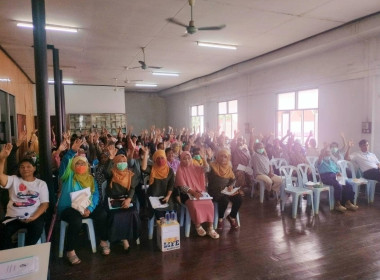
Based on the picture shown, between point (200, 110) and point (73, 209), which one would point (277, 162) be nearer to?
point (73, 209)

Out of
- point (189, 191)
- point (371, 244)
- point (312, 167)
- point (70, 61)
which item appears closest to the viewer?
point (371, 244)

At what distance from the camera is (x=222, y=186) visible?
4.06m

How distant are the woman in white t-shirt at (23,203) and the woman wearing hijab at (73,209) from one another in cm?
27

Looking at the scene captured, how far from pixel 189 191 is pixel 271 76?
5.84 m

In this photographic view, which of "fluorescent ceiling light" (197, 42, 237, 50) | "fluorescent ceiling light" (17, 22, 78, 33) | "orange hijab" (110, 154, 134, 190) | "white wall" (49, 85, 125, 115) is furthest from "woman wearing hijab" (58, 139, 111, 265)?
"white wall" (49, 85, 125, 115)

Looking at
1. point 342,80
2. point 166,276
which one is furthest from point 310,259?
point 342,80

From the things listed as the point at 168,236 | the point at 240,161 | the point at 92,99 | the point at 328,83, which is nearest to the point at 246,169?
the point at 240,161

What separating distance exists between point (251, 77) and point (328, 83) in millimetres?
3031

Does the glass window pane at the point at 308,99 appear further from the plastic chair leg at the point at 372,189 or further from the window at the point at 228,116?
the window at the point at 228,116

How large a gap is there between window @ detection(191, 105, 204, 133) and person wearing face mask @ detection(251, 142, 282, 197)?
300 inches

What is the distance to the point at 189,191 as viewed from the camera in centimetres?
378

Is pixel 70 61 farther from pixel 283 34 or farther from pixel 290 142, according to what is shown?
pixel 290 142

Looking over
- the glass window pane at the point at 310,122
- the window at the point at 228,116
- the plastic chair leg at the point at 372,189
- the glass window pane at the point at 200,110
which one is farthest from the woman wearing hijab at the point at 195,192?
the glass window pane at the point at 200,110

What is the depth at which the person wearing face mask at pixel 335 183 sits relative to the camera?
4.79m
